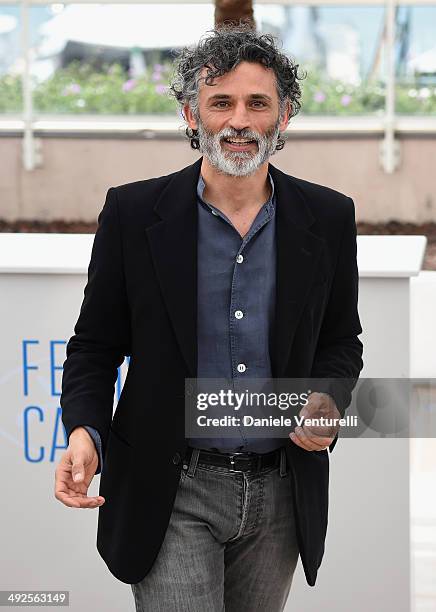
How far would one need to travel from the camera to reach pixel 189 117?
226 cm

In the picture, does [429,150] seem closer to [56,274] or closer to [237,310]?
[56,274]

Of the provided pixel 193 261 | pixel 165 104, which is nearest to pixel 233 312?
pixel 193 261

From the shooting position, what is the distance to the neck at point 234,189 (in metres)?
2.21

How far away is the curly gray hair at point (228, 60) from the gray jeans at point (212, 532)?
0.69 meters

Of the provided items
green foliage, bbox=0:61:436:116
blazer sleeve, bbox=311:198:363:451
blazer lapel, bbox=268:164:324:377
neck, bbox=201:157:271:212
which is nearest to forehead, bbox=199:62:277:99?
neck, bbox=201:157:271:212

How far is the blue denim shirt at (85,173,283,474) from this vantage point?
7.17 ft

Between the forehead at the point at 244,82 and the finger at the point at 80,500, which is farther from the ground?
the forehead at the point at 244,82

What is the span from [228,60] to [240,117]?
0.11 metres

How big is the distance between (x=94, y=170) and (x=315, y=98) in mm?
2272

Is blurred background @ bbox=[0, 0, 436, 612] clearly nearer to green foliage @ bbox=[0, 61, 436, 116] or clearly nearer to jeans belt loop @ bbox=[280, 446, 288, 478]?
green foliage @ bbox=[0, 61, 436, 116]

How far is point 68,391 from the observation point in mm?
2217

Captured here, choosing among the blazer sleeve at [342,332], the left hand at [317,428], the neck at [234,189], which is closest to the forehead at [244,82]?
the neck at [234,189]

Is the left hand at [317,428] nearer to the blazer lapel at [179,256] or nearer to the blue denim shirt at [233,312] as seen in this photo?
the blue denim shirt at [233,312]

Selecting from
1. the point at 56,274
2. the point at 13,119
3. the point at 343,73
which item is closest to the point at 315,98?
the point at 343,73
